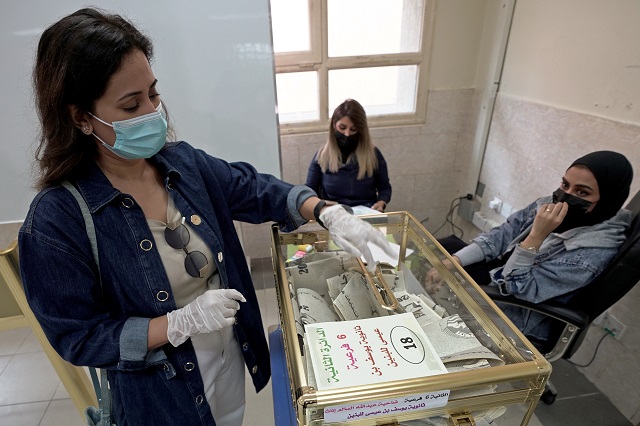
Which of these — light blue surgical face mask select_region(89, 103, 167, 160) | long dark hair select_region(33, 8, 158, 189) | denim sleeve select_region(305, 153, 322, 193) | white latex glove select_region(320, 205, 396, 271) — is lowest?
denim sleeve select_region(305, 153, 322, 193)

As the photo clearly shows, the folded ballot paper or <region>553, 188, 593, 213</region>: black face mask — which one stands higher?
the folded ballot paper

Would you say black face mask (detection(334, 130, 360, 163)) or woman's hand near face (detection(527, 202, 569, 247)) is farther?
black face mask (detection(334, 130, 360, 163))

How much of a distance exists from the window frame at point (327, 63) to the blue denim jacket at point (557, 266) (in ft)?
5.56

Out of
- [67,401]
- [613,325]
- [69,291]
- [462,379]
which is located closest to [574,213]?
[613,325]

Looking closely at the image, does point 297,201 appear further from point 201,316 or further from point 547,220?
point 547,220

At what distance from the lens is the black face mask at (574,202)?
4.79 ft

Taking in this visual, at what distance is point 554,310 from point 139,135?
62.2 inches

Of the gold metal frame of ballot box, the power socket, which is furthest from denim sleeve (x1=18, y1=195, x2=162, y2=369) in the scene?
the power socket

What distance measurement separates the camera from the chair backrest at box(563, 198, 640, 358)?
4.27 feet

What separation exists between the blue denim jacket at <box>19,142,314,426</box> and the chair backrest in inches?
48.5

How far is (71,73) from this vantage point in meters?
0.72

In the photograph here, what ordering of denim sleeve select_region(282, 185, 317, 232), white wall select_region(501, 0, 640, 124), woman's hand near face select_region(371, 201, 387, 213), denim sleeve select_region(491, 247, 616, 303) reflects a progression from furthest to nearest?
woman's hand near face select_region(371, 201, 387, 213)
white wall select_region(501, 0, 640, 124)
denim sleeve select_region(491, 247, 616, 303)
denim sleeve select_region(282, 185, 317, 232)

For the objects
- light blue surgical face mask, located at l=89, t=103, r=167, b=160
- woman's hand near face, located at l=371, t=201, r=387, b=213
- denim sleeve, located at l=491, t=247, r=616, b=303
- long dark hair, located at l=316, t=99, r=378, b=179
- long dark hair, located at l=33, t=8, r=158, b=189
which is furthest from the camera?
woman's hand near face, located at l=371, t=201, r=387, b=213

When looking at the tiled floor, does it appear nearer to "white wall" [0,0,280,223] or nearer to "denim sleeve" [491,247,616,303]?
"denim sleeve" [491,247,616,303]
